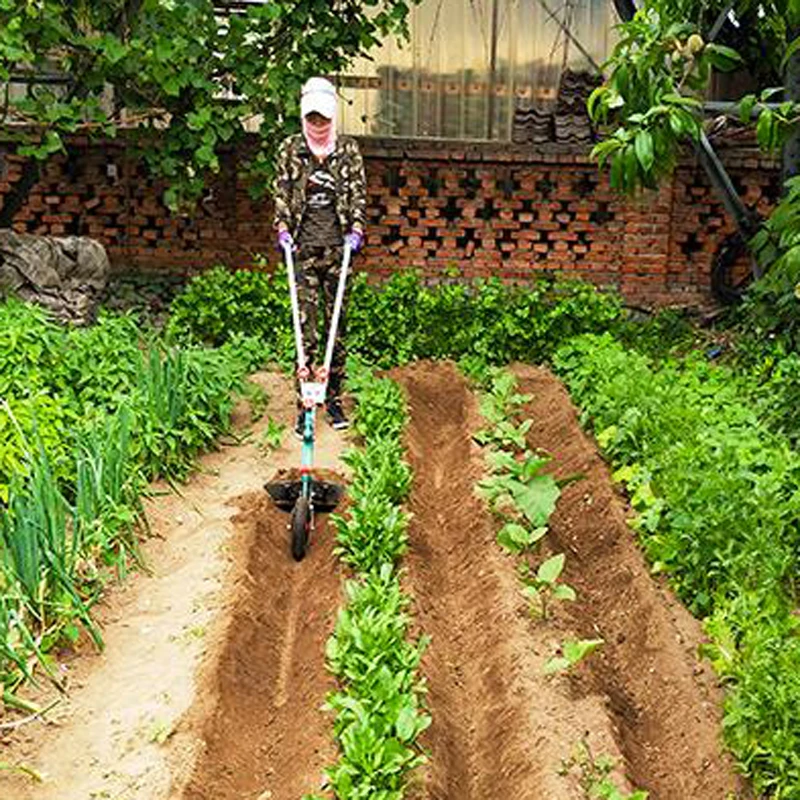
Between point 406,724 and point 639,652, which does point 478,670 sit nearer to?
point 639,652

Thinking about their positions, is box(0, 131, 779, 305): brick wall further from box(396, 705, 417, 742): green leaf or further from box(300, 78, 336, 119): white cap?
box(396, 705, 417, 742): green leaf

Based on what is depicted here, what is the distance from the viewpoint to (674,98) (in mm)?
3600

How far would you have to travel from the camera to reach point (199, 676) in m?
4.31

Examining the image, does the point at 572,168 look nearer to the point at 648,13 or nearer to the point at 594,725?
the point at 648,13

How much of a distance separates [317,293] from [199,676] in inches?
135

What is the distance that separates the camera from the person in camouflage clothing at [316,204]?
691 centimetres

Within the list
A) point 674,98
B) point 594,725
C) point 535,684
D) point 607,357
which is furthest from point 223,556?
point 607,357

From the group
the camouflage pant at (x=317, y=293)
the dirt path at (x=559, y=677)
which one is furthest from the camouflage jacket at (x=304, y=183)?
the dirt path at (x=559, y=677)

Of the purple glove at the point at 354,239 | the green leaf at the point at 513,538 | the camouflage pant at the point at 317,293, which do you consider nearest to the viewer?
the green leaf at the point at 513,538

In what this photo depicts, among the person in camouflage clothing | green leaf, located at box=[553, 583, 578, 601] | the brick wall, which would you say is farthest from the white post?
the brick wall

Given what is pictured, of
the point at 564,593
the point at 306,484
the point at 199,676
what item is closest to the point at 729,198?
the point at 306,484

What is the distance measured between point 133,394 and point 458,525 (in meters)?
1.96

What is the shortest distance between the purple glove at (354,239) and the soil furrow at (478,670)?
1354 millimetres

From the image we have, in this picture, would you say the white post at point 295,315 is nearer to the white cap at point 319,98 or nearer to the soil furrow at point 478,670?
the white cap at point 319,98
